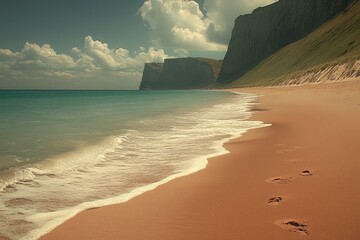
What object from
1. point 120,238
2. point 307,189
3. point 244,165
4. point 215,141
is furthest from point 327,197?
point 215,141

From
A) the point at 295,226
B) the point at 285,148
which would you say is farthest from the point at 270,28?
the point at 295,226

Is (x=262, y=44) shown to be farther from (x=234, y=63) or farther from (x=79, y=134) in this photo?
(x=79, y=134)

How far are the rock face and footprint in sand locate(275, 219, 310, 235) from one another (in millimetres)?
128097

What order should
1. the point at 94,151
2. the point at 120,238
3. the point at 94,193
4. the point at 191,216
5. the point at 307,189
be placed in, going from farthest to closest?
the point at 94,151, the point at 94,193, the point at 307,189, the point at 191,216, the point at 120,238

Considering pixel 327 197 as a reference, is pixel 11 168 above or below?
below

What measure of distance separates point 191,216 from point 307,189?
2008 millimetres

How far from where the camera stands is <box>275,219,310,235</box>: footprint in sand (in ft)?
11.7

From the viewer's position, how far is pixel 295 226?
12.1ft

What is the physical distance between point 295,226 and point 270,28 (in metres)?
156

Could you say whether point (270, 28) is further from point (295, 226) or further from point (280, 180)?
point (295, 226)

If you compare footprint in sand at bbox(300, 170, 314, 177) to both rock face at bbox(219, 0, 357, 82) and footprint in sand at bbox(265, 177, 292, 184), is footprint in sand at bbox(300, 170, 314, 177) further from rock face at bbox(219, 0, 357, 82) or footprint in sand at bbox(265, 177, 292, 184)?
rock face at bbox(219, 0, 357, 82)

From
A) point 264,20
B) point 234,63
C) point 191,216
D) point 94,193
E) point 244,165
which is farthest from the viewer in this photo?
point 234,63

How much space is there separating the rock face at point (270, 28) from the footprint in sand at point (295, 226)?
128 metres

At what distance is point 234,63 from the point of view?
172m
